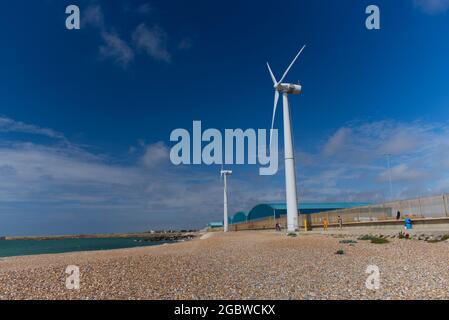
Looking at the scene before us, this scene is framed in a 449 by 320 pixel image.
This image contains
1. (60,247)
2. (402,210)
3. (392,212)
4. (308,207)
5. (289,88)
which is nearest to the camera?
(402,210)

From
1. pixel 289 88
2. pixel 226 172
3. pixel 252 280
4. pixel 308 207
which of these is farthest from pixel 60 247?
pixel 308 207

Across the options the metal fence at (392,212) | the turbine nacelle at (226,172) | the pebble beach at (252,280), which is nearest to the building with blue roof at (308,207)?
the turbine nacelle at (226,172)

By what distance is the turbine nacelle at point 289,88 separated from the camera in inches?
2100

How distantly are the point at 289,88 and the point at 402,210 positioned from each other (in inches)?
998

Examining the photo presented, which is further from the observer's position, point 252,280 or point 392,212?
point 392,212

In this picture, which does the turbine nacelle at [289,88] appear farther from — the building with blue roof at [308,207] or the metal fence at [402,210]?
the building with blue roof at [308,207]

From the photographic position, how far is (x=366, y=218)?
46.7m

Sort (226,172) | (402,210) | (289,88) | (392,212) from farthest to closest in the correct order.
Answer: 1. (226,172)
2. (289,88)
3. (392,212)
4. (402,210)

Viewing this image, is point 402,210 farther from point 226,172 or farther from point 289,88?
point 226,172

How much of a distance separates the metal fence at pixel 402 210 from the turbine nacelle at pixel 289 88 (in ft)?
68.4

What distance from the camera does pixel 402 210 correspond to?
37906mm

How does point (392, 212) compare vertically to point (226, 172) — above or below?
below
